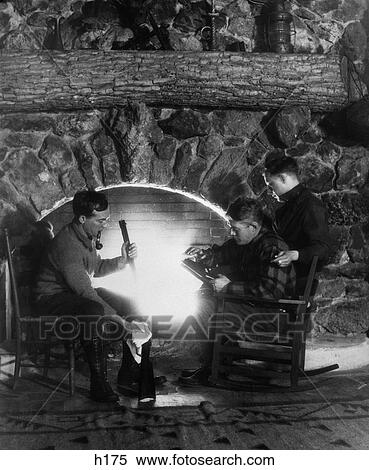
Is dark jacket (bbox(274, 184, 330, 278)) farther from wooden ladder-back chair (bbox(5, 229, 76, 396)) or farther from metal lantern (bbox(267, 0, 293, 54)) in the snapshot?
wooden ladder-back chair (bbox(5, 229, 76, 396))

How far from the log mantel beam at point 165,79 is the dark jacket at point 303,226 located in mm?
639

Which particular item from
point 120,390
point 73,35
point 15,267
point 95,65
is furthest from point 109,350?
point 73,35

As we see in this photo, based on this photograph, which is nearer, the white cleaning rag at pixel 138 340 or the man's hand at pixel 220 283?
the white cleaning rag at pixel 138 340

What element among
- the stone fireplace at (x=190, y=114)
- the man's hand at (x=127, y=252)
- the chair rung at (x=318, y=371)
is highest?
the stone fireplace at (x=190, y=114)

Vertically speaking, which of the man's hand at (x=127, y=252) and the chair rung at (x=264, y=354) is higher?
the man's hand at (x=127, y=252)

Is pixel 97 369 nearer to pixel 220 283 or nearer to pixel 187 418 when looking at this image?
pixel 187 418

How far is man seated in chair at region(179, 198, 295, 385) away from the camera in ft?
10.6

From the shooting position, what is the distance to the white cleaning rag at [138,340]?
3.12 m

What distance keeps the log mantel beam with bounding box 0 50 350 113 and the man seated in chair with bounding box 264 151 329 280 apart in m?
0.47

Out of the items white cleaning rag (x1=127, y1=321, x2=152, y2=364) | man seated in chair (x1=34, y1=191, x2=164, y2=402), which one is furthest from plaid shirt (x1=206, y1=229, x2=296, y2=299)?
man seated in chair (x1=34, y1=191, x2=164, y2=402)

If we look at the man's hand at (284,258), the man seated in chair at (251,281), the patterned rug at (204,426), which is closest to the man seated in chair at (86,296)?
the patterned rug at (204,426)

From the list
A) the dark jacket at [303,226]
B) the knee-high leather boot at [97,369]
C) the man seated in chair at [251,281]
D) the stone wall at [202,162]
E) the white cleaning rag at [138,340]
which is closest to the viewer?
the knee-high leather boot at [97,369]

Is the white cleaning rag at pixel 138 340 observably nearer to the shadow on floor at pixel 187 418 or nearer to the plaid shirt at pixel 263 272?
the shadow on floor at pixel 187 418

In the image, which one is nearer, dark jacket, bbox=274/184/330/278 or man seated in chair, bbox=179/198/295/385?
man seated in chair, bbox=179/198/295/385
